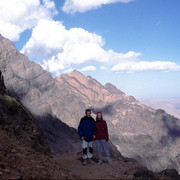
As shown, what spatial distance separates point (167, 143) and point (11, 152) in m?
136

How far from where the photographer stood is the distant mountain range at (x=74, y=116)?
237 feet

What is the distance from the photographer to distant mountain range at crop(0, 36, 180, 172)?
7225 cm

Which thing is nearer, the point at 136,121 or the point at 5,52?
the point at 5,52

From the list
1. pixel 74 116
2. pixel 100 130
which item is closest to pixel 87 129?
pixel 100 130

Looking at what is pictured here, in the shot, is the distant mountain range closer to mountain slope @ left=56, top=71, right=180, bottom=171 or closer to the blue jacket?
mountain slope @ left=56, top=71, right=180, bottom=171

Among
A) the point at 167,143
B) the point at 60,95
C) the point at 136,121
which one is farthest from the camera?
the point at 136,121

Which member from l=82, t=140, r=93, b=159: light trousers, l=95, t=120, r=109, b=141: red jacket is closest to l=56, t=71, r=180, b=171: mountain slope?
l=82, t=140, r=93, b=159: light trousers

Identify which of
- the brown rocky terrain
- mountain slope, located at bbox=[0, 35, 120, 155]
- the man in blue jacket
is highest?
mountain slope, located at bbox=[0, 35, 120, 155]

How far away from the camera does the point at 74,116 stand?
10969 centimetres

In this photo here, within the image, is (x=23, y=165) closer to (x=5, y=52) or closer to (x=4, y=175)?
(x=4, y=175)

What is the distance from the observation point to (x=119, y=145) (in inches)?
4254

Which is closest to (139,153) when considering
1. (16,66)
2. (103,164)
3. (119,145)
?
(119,145)

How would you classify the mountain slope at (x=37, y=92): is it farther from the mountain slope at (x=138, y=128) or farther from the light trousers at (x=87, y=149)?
the light trousers at (x=87, y=149)

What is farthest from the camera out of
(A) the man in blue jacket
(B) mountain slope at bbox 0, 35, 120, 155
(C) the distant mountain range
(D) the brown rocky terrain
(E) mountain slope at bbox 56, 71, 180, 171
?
(E) mountain slope at bbox 56, 71, 180, 171
